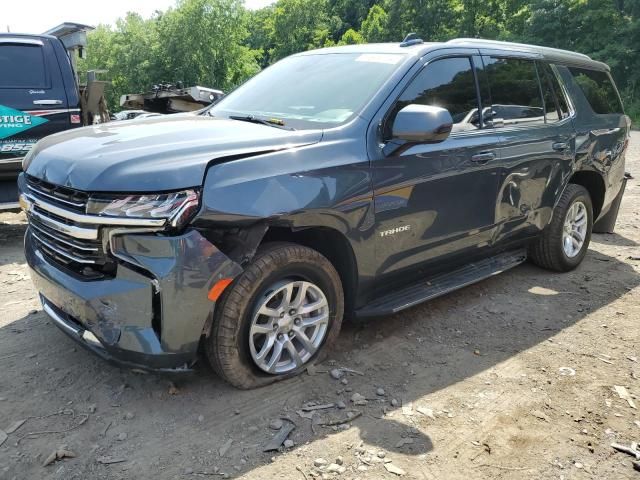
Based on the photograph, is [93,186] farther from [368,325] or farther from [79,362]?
[368,325]

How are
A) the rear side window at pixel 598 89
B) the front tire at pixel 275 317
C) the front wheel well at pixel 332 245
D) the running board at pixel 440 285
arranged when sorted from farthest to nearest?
the rear side window at pixel 598 89 < the running board at pixel 440 285 < the front wheel well at pixel 332 245 < the front tire at pixel 275 317

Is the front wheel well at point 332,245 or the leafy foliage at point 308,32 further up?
the leafy foliage at point 308,32

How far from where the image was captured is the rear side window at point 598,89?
5039 millimetres

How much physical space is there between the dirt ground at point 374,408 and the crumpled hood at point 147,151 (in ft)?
3.75

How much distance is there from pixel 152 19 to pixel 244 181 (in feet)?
191

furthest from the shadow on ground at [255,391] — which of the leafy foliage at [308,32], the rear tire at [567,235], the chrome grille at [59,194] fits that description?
the leafy foliage at [308,32]

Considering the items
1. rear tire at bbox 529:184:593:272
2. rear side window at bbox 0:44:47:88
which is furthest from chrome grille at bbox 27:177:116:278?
rear tire at bbox 529:184:593:272

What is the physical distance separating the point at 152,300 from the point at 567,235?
3922 millimetres

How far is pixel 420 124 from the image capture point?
3.10m

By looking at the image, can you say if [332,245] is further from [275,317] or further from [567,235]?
[567,235]

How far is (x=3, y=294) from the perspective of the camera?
4.40 metres


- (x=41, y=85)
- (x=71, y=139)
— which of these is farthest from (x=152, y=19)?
(x=71, y=139)

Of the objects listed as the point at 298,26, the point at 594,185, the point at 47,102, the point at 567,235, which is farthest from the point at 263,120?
the point at 298,26

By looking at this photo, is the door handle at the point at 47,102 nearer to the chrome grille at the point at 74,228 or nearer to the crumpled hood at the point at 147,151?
the crumpled hood at the point at 147,151
